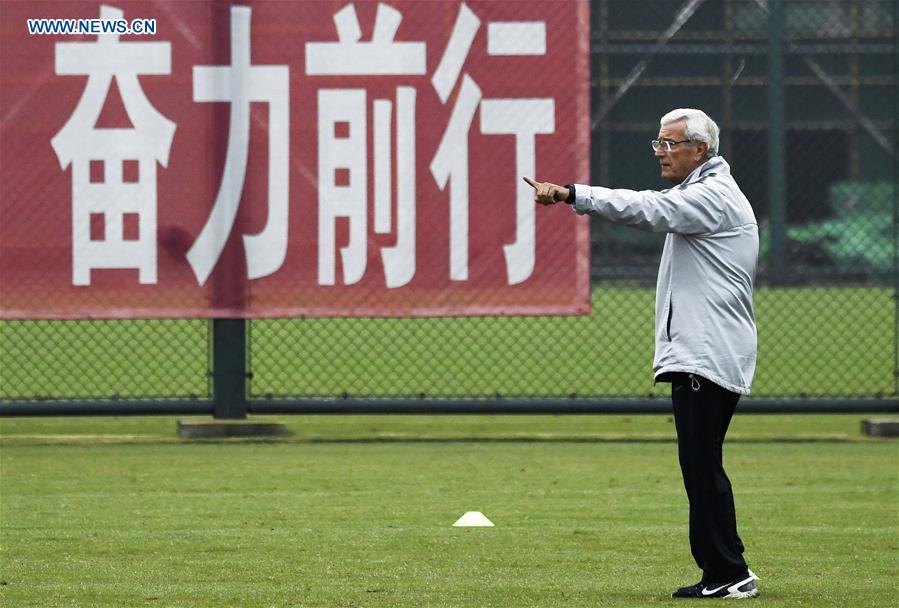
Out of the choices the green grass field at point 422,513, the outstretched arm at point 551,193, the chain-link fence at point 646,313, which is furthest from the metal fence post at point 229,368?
the outstretched arm at point 551,193

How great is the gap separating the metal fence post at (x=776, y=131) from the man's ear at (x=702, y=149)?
5.67 m

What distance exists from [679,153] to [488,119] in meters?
4.54

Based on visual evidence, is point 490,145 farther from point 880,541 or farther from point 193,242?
point 880,541

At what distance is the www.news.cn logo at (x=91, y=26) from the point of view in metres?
10.7

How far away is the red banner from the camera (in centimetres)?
1068

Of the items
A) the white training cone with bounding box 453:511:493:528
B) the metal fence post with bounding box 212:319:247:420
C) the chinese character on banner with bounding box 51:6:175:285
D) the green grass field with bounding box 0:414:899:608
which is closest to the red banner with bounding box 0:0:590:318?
the chinese character on banner with bounding box 51:6:175:285

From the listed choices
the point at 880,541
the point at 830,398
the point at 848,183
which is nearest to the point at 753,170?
the point at 848,183

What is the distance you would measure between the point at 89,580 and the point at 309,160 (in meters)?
4.59

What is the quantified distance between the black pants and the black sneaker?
21 millimetres

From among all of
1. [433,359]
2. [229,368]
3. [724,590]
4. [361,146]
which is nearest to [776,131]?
[433,359]

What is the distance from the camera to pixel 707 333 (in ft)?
20.2

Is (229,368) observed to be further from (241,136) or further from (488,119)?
(488,119)

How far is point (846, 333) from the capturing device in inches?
736

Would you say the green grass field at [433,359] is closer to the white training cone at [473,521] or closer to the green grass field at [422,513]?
the green grass field at [422,513]
